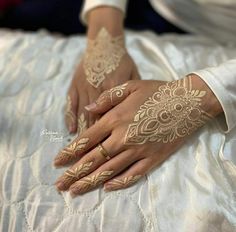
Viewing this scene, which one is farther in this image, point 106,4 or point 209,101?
point 106,4

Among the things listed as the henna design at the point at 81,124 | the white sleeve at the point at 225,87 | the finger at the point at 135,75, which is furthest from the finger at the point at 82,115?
the white sleeve at the point at 225,87

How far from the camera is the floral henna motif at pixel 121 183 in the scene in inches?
26.7

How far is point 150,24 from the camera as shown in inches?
46.8

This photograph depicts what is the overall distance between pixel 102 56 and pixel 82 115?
0.49 ft

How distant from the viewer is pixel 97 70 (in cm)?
84

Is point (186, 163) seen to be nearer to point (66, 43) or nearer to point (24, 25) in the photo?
point (66, 43)

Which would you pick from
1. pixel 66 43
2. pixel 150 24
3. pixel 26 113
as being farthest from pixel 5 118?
pixel 150 24

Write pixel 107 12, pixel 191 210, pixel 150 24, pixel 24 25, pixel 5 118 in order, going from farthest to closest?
pixel 24 25, pixel 150 24, pixel 107 12, pixel 5 118, pixel 191 210

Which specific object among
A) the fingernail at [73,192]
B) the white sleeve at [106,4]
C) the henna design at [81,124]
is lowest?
the fingernail at [73,192]

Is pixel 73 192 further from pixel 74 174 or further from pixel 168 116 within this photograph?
pixel 168 116

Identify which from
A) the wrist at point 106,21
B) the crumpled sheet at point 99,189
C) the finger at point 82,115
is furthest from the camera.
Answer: the wrist at point 106,21

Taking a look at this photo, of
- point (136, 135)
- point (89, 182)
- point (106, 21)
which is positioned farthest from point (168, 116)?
point (106, 21)

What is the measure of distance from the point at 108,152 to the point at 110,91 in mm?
107

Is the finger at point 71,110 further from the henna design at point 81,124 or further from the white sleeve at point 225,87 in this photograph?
the white sleeve at point 225,87
